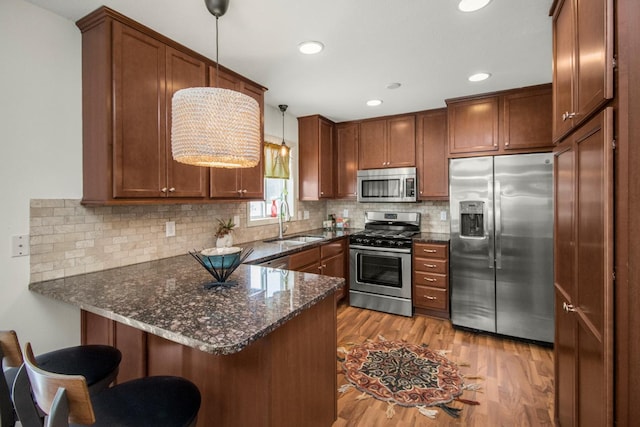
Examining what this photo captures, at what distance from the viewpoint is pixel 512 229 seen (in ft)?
9.69

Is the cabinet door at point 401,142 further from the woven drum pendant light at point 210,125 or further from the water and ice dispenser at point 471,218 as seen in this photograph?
the woven drum pendant light at point 210,125

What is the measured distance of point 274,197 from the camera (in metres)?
3.86

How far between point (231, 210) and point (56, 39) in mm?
1735

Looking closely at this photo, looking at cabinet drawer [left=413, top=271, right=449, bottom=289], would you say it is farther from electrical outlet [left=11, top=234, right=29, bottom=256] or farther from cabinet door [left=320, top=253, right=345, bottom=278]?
electrical outlet [left=11, top=234, right=29, bottom=256]

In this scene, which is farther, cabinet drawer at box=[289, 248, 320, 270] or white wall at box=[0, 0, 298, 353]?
cabinet drawer at box=[289, 248, 320, 270]

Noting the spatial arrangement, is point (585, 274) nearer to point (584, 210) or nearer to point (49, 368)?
point (584, 210)

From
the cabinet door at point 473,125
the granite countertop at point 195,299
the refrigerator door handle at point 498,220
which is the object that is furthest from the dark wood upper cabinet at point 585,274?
the cabinet door at point 473,125

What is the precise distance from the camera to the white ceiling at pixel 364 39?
172 cm

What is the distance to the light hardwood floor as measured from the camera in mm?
1916

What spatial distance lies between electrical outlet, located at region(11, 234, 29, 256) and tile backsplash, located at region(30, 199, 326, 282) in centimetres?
2

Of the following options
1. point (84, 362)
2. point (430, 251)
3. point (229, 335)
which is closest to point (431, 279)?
point (430, 251)

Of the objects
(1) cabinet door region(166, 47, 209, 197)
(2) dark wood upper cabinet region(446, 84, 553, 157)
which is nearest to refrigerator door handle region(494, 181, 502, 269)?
(2) dark wood upper cabinet region(446, 84, 553, 157)

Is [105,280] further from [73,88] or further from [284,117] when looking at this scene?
[284,117]

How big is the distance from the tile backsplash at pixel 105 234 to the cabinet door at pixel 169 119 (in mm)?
346
